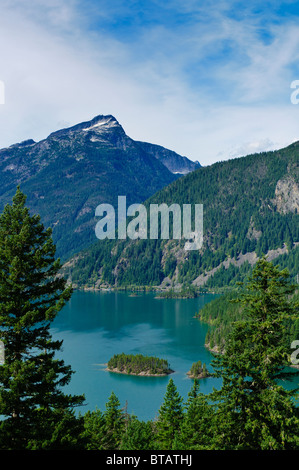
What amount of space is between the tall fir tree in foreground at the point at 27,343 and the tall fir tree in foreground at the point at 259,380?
7489 mm

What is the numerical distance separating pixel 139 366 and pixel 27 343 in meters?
89.1

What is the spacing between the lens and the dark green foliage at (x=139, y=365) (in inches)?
4099

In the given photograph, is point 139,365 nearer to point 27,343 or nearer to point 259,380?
point 259,380

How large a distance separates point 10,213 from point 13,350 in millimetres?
6864

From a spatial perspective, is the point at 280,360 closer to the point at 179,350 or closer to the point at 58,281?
the point at 58,281

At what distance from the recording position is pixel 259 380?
20625 mm

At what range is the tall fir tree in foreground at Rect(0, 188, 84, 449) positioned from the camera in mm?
19141

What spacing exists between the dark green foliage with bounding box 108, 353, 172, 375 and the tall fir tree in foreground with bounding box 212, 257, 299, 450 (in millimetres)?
85649

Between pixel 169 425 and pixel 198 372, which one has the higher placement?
pixel 169 425

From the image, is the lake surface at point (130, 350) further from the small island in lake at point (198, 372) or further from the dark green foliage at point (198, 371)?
the dark green foliage at point (198, 371)

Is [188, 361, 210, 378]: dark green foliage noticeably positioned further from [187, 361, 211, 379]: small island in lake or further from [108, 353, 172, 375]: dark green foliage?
[108, 353, 172, 375]: dark green foliage

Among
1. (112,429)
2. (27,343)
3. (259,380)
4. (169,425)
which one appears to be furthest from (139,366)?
(27,343)

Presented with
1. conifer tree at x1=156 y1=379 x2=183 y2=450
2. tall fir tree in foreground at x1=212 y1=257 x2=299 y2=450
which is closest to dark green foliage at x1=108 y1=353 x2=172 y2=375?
conifer tree at x1=156 y1=379 x2=183 y2=450
